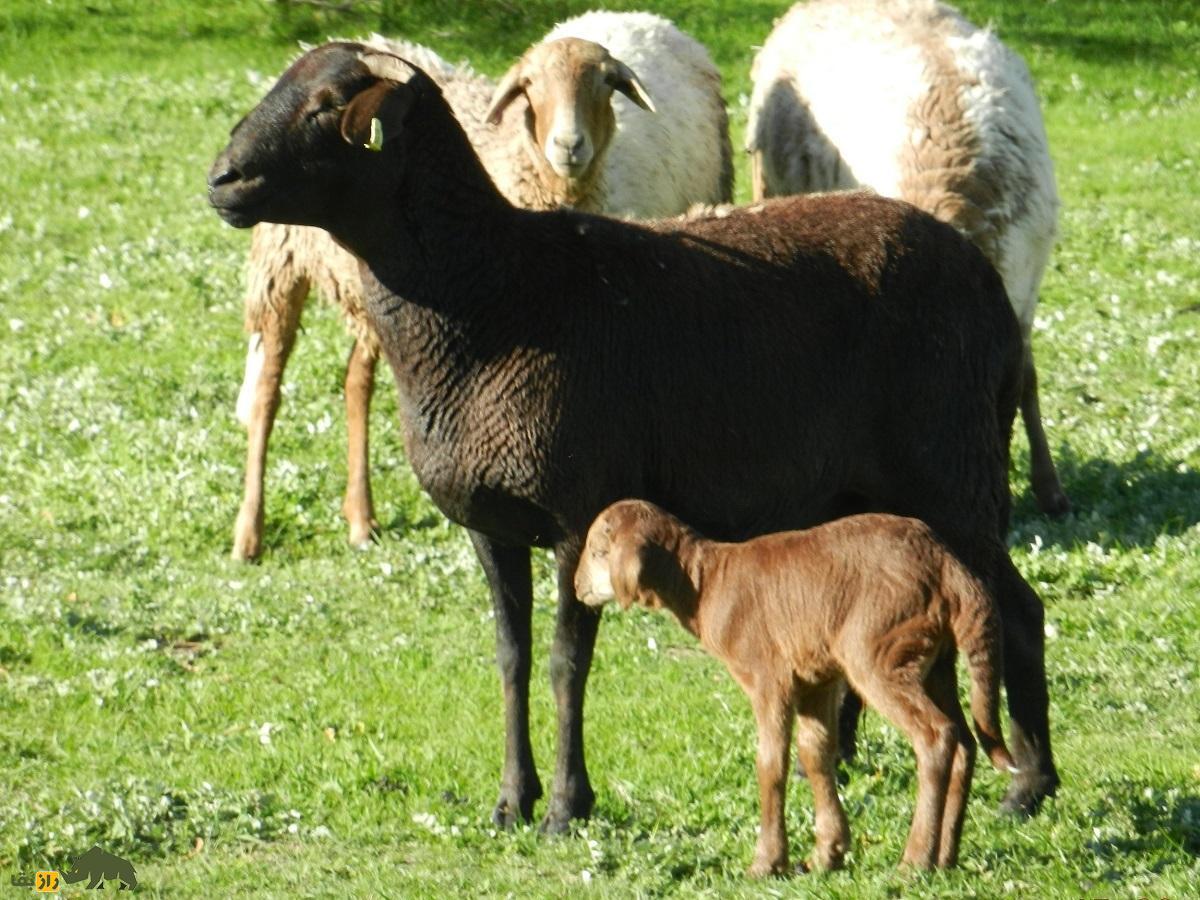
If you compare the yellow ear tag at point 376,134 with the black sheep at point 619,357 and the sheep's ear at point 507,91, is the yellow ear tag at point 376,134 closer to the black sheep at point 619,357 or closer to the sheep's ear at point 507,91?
the black sheep at point 619,357

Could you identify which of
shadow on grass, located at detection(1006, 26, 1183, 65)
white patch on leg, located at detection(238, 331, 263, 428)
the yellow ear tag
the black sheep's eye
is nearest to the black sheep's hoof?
the yellow ear tag

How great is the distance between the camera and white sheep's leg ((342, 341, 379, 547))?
403 inches

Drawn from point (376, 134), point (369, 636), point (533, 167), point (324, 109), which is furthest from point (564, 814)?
point (533, 167)

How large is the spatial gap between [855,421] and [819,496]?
0.25 m

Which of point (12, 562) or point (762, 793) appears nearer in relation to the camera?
point (762, 793)

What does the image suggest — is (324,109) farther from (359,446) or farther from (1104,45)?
(1104,45)

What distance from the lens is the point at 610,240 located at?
19.6 feet

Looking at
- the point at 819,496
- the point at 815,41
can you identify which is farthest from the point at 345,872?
the point at 815,41

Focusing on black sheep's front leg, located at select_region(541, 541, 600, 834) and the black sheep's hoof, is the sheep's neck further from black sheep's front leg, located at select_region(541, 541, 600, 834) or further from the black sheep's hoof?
the black sheep's hoof

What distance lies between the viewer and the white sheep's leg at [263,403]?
10.2 meters

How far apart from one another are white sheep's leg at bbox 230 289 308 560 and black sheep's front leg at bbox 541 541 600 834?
14.7 ft

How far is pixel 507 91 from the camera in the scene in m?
9.69

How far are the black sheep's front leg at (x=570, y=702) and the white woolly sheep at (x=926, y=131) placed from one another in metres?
4.06

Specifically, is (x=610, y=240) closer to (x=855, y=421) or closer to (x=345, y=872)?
(x=855, y=421)
